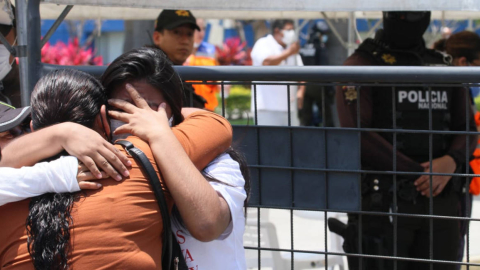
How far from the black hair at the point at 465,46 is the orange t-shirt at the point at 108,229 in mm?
3211

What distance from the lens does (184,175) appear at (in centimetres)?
135

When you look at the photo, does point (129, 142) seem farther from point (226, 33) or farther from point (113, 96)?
point (226, 33)

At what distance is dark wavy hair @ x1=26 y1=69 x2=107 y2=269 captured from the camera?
1.25m

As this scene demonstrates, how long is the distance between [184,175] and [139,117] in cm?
21

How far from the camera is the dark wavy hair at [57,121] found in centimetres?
125

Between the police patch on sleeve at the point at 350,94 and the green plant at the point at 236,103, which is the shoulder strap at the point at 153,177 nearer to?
the police patch on sleeve at the point at 350,94

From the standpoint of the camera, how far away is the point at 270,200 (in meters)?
2.23

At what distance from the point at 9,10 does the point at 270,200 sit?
54.9 inches

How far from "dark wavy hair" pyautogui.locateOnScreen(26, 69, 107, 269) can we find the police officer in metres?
1.50

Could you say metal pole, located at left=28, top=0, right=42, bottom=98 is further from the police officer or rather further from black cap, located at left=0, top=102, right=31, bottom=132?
the police officer

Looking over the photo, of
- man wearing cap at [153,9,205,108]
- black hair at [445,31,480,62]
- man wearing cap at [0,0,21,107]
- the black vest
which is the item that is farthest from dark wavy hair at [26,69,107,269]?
black hair at [445,31,480,62]

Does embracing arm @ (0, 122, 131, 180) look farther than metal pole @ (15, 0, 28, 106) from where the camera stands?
No

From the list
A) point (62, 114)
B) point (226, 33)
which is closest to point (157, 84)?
point (62, 114)

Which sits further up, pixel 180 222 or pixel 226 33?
pixel 226 33
